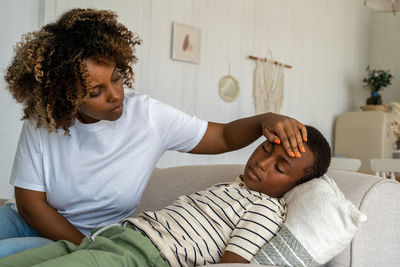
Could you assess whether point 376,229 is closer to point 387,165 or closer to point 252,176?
point 252,176

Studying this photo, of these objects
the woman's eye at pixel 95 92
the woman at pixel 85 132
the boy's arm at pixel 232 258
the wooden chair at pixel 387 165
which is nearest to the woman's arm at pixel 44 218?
the woman at pixel 85 132

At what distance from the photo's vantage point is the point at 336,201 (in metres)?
1.09

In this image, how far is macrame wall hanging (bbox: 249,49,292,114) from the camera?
471cm

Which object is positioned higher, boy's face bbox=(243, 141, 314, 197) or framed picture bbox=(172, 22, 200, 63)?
framed picture bbox=(172, 22, 200, 63)

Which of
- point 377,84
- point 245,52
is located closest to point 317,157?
point 245,52

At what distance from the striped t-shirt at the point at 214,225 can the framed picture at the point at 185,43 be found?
279 centimetres

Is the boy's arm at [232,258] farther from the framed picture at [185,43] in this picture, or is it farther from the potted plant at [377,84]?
the potted plant at [377,84]

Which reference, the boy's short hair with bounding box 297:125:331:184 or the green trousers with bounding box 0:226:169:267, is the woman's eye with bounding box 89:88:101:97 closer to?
the green trousers with bounding box 0:226:169:267

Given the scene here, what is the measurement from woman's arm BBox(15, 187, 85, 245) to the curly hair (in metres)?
0.24

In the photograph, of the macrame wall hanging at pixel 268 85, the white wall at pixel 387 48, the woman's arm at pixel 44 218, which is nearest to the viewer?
the woman's arm at pixel 44 218

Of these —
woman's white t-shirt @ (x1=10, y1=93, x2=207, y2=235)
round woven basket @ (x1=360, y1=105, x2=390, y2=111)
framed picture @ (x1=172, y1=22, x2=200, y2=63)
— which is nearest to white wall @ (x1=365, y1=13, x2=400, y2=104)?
round woven basket @ (x1=360, y1=105, x2=390, y2=111)

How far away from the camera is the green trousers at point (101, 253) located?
92 cm

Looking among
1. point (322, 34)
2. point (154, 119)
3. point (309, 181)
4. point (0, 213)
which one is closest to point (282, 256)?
point (309, 181)

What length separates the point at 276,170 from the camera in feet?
4.38
